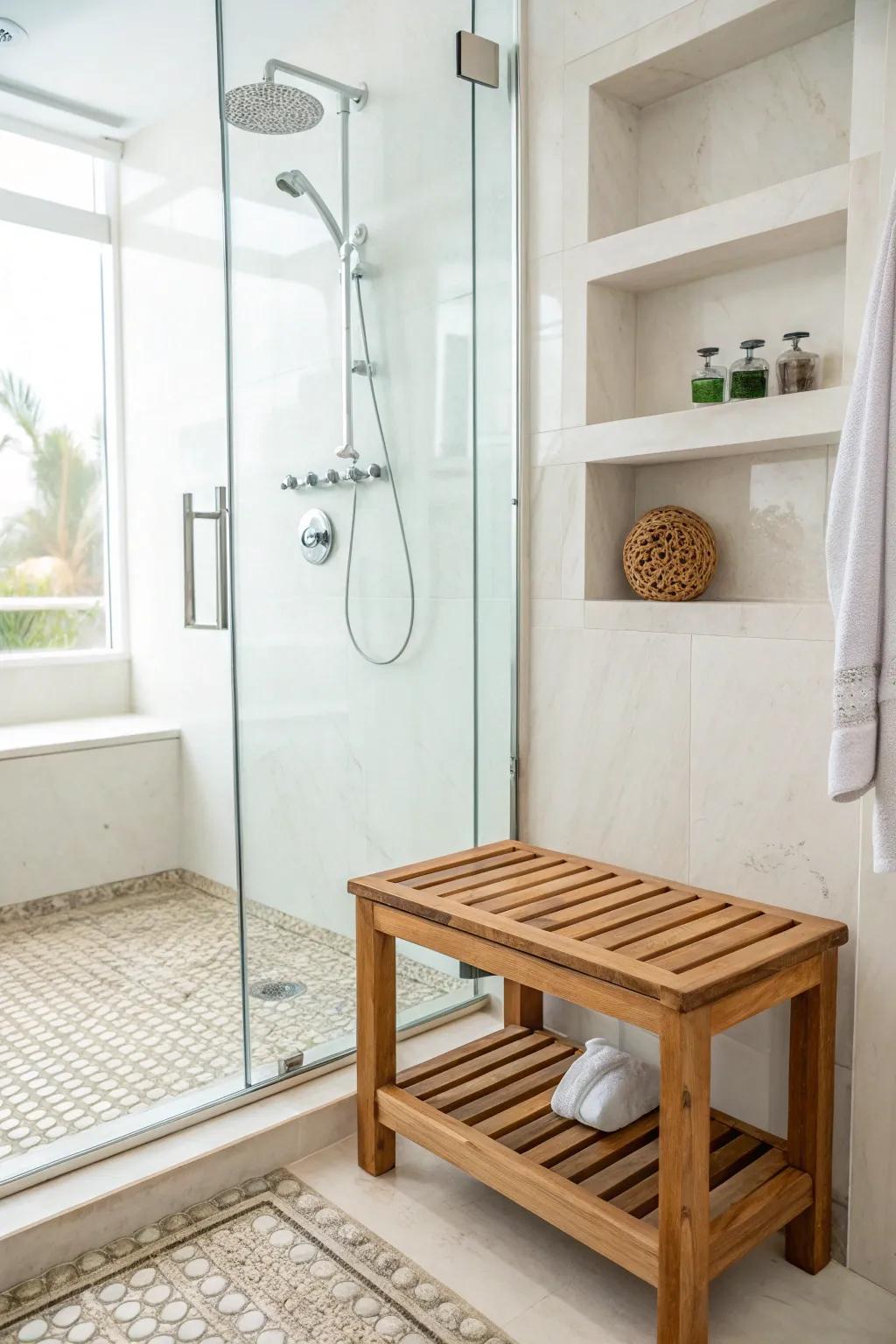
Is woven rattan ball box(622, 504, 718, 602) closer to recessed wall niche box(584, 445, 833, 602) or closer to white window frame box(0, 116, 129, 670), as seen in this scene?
recessed wall niche box(584, 445, 833, 602)

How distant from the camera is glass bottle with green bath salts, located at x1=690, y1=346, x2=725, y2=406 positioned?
5.91 ft

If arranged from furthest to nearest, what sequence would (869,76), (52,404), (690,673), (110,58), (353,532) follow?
(52,404) → (110,58) → (353,532) → (690,673) → (869,76)

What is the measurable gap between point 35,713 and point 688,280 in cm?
249

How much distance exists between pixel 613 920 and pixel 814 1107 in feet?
1.33

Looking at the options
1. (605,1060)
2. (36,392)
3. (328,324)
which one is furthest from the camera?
(36,392)

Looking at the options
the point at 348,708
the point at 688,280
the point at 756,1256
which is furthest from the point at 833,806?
the point at 688,280

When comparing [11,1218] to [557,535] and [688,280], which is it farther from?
[688,280]

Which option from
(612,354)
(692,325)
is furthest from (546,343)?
(692,325)

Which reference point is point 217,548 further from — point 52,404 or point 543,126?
point 52,404

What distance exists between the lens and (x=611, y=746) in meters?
2.03

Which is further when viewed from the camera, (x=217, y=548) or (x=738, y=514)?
(x=217, y=548)

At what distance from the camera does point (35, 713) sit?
3.40 m

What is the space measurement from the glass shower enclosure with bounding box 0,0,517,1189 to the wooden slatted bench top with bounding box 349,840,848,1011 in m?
0.26

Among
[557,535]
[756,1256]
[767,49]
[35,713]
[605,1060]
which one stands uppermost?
[767,49]
